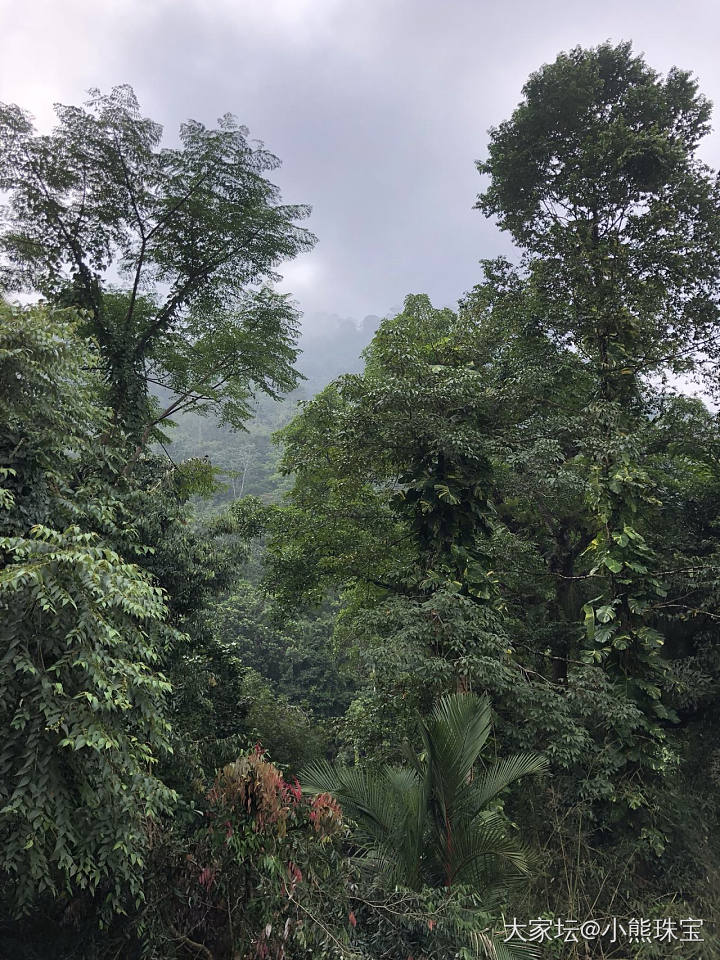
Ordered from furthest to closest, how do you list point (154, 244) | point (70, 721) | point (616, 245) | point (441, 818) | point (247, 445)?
1. point (247, 445)
2. point (154, 244)
3. point (616, 245)
4. point (441, 818)
5. point (70, 721)

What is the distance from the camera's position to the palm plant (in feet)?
13.9

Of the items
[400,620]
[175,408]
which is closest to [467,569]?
[400,620]

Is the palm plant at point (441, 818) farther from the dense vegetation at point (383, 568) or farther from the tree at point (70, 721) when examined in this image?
the tree at point (70, 721)

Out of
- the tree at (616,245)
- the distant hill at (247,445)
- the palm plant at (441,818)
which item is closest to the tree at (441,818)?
the palm plant at (441,818)

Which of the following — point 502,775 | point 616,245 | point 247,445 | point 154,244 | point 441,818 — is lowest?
point 441,818

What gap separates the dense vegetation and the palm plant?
0.03 m

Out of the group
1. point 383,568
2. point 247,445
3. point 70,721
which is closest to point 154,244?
point 383,568

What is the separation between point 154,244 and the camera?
33.5 ft

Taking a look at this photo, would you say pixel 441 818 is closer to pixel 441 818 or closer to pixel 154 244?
pixel 441 818

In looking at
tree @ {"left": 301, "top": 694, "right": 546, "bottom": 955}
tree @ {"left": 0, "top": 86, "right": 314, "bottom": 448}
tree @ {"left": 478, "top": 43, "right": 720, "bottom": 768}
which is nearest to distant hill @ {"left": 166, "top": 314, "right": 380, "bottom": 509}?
tree @ {"left": 0, "top": 86, "right": 314, "bottom": 448}

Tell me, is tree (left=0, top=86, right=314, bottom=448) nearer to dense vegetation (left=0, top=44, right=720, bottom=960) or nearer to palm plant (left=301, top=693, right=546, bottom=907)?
dense vegetation (left=0, top=44, right=720, bottom=960)

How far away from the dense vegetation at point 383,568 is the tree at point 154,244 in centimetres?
6

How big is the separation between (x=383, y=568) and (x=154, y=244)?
723 cm

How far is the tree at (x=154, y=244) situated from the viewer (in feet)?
29.6
